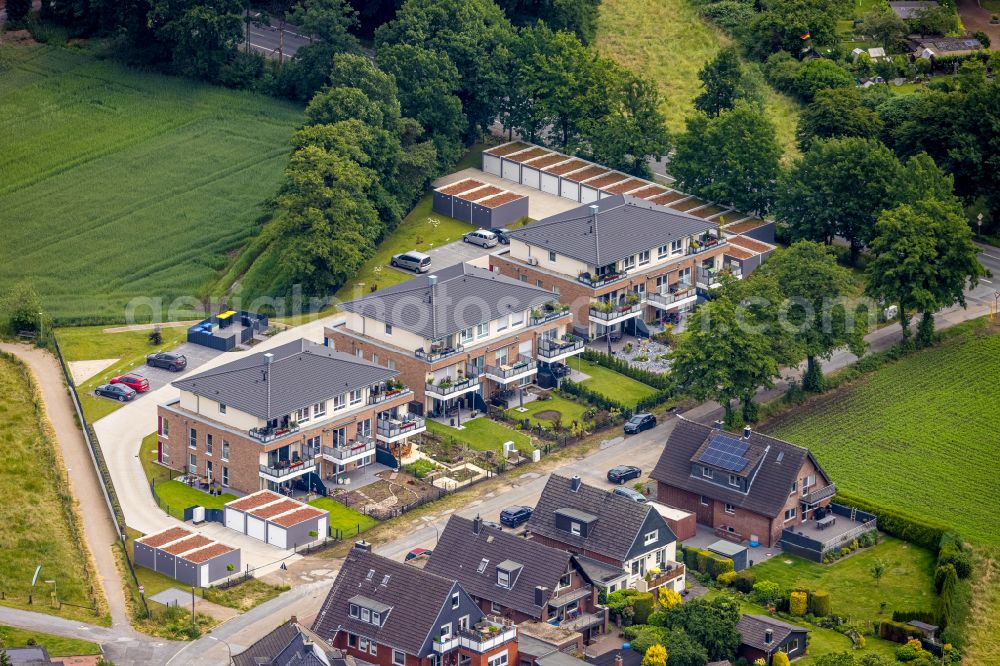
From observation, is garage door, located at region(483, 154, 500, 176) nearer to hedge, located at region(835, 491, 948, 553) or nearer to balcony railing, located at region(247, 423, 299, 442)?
balcony railing, located at region(247, 423, 299, 442)

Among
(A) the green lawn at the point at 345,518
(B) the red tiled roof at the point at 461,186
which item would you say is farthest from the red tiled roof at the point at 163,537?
(B) the red tiled roof at the point at 461,186

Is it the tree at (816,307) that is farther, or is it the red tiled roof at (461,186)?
the red tiled roof at (461,186)

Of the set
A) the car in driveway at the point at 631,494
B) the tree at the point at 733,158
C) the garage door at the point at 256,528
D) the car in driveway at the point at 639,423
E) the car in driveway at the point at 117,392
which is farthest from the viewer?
the tree at the point at 733,158

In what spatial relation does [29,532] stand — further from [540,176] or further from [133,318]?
[540,176]

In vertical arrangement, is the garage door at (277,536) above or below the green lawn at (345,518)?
above

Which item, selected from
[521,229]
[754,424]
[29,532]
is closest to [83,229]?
[521,229]

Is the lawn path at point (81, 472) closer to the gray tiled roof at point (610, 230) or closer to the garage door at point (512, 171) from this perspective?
the gray tiled roof at point (610, 230)

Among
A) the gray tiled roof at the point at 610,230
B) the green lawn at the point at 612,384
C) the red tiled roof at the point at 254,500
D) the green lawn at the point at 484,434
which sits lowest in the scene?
the red tiled roof at the point at 254,500
